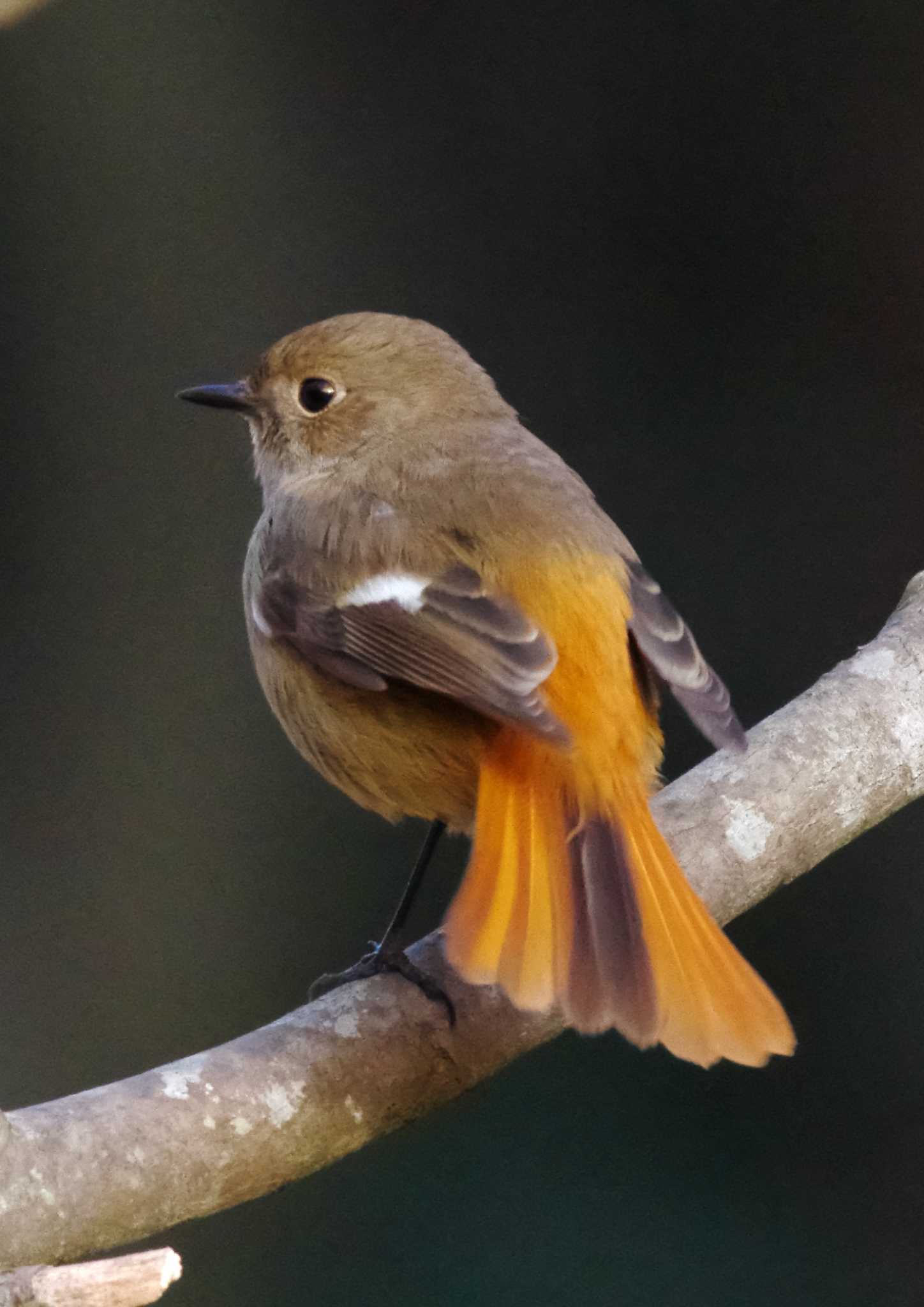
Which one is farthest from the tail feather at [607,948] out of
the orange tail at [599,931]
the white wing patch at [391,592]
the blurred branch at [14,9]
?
the blurred branch at [14,9]

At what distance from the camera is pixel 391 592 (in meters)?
2.41

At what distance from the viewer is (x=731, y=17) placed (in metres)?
3.91

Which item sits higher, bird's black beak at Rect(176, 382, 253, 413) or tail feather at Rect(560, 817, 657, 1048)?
bird's black beak at Rect(176, 382, 253, 413)

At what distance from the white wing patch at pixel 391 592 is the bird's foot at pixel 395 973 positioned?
1.71 feet

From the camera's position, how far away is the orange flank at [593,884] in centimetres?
197

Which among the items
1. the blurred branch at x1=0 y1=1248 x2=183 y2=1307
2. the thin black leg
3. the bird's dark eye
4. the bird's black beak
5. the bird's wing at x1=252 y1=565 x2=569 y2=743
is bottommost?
the blurred branch at x1=0 y1=1248 x2=183 y2=1307

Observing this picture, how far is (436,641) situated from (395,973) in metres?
0.50

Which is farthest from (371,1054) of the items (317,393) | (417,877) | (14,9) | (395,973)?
(14,9)

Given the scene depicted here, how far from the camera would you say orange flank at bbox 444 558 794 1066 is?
1974 millimetres

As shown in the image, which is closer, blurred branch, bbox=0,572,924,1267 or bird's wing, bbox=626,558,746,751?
blurred branch, bbox=0,572,924,1267

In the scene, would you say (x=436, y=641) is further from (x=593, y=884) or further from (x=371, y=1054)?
(x=371, y=1054)

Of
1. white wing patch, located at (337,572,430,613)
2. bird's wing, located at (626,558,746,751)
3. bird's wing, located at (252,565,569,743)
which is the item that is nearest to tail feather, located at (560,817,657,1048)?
bird's wing, located at (252,565,569,743)

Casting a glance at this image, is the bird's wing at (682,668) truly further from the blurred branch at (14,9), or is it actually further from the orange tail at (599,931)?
the blurred branch at (14,9)

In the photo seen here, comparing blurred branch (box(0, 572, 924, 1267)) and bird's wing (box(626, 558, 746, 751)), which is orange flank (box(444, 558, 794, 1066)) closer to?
bird's wing (box(626, 558, 746, 751))
